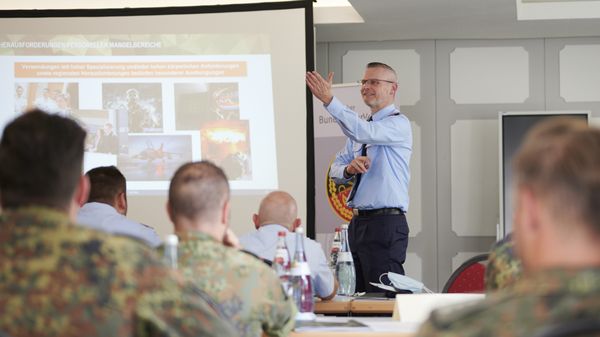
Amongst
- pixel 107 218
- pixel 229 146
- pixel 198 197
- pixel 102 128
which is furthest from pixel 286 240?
pixel 102 128

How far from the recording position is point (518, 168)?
1.20 metres

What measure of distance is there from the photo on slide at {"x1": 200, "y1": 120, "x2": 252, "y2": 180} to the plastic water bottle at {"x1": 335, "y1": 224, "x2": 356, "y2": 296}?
229 cm

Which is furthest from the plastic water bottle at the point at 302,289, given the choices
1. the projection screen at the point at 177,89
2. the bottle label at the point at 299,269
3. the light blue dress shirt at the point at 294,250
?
the projection screen at the point at 177,89

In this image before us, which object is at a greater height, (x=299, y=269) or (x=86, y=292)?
(x=86, y=292)

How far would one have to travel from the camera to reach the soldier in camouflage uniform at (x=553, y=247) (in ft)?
3.62

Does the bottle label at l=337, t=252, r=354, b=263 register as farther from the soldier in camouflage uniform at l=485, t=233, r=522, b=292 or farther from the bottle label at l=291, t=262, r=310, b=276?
the soldier in camouflage uniform at l=485, t=233, r=522, b=292

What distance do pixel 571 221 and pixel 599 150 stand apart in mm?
93

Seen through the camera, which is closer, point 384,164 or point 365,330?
point 365,330

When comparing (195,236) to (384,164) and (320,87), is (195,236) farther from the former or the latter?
(384,164)

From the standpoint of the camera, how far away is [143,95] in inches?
277

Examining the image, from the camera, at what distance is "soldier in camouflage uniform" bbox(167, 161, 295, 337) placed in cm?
239

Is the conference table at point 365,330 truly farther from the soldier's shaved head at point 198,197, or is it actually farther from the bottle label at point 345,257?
the bottle label at point 345,257

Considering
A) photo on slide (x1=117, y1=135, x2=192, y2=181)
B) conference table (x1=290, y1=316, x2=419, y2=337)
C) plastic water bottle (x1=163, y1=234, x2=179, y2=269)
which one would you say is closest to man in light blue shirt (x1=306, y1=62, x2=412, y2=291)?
photo on slide (x1=117, y1=135, x2=192, y2=181)

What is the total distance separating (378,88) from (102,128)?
7.17 feet
